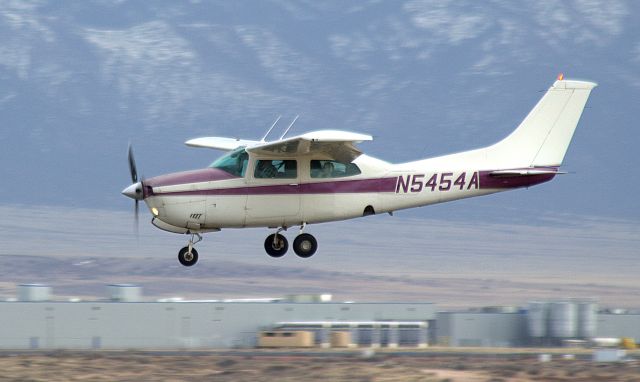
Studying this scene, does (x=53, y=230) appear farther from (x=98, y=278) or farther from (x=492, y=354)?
(x=492, y=354)

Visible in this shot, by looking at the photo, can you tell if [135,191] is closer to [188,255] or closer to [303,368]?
[188,255]

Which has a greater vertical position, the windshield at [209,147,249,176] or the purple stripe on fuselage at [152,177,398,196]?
the windshield at [209,147,249,176]

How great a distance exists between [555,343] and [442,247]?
258ft

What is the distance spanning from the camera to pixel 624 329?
77938mm

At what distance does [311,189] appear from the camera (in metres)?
36.7

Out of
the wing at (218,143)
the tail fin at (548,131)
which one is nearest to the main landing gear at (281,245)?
the wing at (218,143)

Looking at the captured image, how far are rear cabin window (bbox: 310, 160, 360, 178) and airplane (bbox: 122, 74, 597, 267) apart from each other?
27mm

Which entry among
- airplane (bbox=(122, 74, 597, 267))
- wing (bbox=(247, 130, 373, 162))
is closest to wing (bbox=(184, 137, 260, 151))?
airplane (bbox=(122, 74, 597, 267))

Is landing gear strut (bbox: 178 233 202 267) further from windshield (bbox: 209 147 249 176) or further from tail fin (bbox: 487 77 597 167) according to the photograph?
tail fin (bbox: 487 77 597 167)

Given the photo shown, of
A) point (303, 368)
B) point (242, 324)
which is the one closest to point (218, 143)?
point (303, 368)

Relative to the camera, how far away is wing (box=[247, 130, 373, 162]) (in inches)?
1361

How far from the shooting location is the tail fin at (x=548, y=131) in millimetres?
39031

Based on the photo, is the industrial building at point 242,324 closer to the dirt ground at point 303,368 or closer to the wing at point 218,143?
the dirt ground at point 303,368

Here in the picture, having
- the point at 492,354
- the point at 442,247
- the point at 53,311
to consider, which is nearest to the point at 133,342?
the point at 53,311
